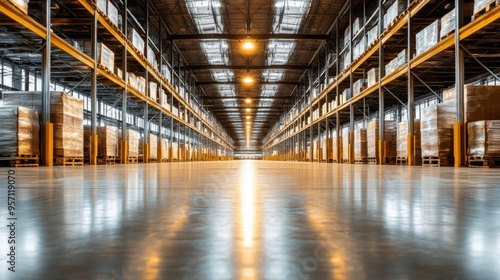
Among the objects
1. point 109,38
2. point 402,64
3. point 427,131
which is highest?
point 109,38

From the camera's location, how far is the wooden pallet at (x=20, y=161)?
27.6ft

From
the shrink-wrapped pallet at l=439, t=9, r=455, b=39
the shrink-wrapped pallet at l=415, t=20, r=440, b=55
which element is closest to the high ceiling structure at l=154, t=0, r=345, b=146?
the shrink-wrapped pallet at l=415, t=20, r=440, b=55

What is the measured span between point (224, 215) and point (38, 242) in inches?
29.1

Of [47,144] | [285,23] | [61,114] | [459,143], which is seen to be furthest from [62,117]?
[285,23]

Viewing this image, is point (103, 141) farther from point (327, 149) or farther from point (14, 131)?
point (327, 149)

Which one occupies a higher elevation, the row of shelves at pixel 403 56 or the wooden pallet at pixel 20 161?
the row of shelves at pixel 403 56

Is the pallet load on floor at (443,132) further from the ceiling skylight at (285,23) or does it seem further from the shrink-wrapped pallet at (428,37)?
the ceiling skylight at (285,23)

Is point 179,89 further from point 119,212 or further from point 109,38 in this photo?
point 119,212

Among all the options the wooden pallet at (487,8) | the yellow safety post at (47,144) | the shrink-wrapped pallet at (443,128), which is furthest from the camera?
the shrink-wrapped pallet at (443,128)

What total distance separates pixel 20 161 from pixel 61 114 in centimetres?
159

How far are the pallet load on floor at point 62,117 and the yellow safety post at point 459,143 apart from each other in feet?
33.3

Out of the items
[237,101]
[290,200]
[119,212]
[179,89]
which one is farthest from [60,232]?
[237,101]

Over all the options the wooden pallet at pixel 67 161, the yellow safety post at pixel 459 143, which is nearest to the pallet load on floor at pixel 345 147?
the yellow safety post at pixel 459 143

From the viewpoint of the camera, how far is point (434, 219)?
1527 millimetres
